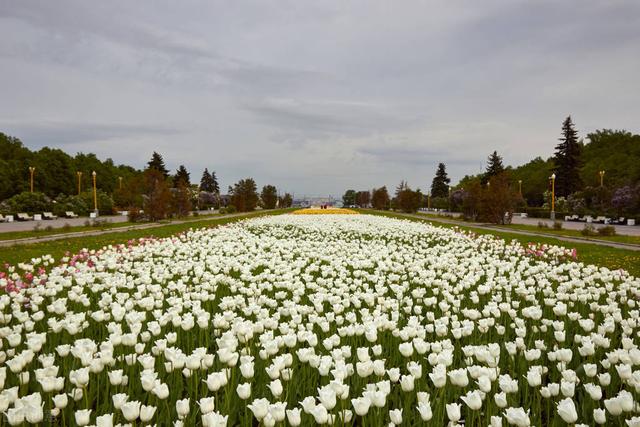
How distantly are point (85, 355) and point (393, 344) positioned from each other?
2983 millimetres

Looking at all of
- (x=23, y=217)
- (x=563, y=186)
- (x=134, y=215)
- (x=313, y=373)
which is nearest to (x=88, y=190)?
(x=23, y=217)

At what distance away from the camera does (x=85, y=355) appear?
11.0 feet

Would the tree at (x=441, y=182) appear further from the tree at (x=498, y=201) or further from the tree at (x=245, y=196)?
the tree at (x=498, y=201)

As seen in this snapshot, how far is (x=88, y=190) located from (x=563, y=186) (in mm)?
67798

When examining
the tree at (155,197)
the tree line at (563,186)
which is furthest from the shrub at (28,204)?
the tree line at (563,186)

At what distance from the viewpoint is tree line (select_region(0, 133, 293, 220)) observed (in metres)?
33.5

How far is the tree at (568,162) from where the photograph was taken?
62625 millimetres

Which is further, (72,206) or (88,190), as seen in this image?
(88,190)

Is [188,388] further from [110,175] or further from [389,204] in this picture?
[110,175]

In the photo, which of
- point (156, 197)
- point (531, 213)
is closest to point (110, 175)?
point (156, 197)

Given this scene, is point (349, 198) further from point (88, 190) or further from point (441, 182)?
point (88, 190)

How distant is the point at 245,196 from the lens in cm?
5725

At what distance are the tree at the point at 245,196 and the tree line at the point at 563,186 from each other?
20.4m

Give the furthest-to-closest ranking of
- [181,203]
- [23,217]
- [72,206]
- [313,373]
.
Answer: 1. [72,206]
2. [181,203]
3. [23,217]
4. [313,373]
